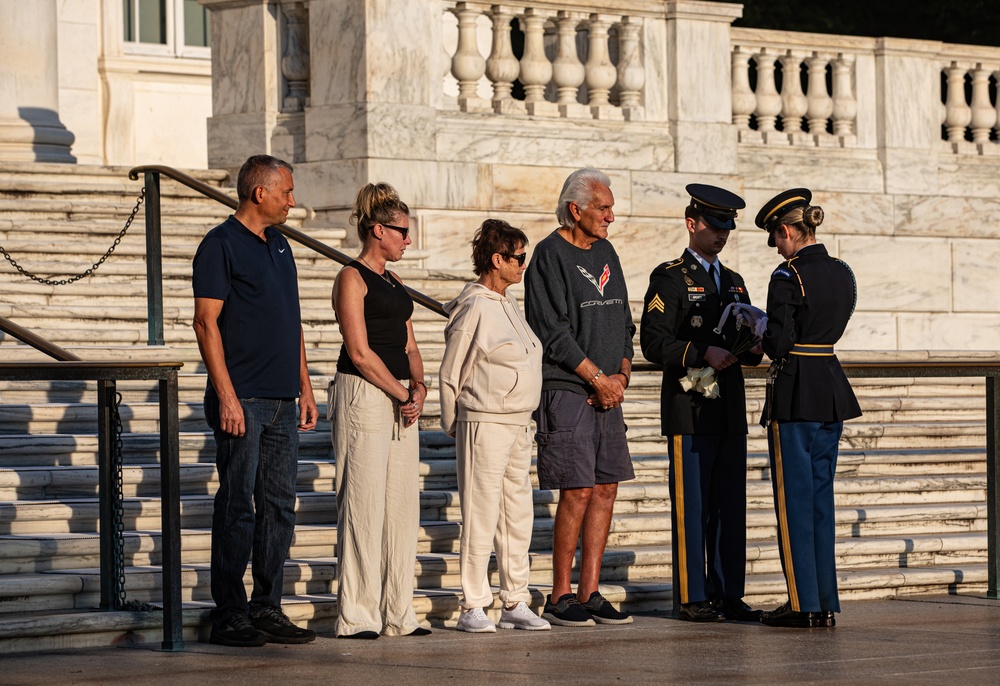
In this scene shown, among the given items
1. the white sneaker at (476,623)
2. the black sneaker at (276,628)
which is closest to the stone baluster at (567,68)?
the white sneaker at (476,623)

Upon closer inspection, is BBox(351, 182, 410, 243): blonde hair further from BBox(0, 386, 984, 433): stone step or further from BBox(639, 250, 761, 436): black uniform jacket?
BBox(0, 386, 984, 433): stone step

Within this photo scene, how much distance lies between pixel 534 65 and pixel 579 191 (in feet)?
21.6

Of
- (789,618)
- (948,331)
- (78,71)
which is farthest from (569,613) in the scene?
(78,71)

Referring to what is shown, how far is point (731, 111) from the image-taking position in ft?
55.1

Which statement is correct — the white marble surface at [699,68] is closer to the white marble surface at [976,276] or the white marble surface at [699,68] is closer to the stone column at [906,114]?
the stone column at [906,114]

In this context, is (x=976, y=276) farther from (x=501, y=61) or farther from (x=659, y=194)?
(x=501, y=61)

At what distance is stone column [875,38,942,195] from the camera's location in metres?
17.8

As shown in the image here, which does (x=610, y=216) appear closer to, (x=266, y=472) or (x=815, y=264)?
(x=815, y=264)

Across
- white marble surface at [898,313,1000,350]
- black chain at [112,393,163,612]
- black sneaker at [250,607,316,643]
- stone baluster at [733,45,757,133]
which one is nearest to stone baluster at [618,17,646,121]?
stone baluster at [733,45,757,133]

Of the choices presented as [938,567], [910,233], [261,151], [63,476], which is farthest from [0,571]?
[910,233]

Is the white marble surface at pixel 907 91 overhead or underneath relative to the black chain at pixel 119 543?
overhead

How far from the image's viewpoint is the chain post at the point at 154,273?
1169 centimetres

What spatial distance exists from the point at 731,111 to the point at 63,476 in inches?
338

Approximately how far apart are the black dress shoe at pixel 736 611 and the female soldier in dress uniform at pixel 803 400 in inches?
6.3
